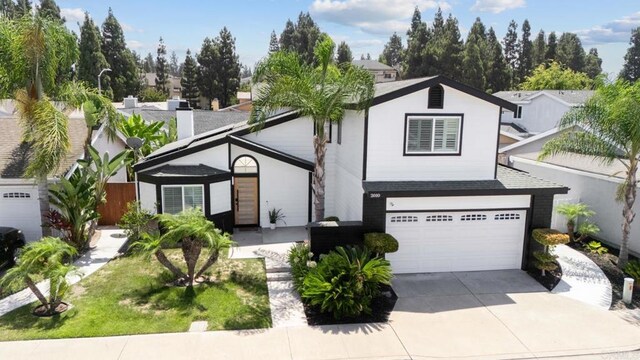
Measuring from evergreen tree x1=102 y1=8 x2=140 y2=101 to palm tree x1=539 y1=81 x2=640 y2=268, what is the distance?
56731 mm

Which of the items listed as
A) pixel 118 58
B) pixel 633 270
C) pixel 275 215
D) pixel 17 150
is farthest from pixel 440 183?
pixel 118 58

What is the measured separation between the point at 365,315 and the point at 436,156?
529cm

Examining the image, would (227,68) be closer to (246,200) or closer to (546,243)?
(246,200)

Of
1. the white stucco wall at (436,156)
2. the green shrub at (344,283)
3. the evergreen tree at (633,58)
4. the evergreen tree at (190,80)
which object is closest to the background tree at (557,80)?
the evergreen tree at (633,58)

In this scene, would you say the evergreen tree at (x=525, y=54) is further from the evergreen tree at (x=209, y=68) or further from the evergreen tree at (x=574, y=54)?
the evergreen tree at (x=209, y=68)

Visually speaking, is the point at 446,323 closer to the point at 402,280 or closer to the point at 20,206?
the point at 402,280

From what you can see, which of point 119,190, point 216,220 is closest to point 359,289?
point 216,220

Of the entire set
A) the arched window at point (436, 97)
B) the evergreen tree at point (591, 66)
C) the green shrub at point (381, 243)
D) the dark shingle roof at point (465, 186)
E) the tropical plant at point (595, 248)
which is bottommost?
the tropical plant at point (595, 248)

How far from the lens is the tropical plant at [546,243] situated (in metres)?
12.9

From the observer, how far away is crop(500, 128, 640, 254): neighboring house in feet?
52.7

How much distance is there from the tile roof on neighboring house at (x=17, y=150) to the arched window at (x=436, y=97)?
11358 millimetres

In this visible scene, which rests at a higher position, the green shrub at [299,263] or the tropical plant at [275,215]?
the tropical plant at [275,215]

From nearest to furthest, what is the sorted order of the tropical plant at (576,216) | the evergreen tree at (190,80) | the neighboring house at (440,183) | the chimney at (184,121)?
1. the neighboring house at (440,183)
2. the tropical plant at (576,216)
3. the chimney at (184,121)
4. the evergreen tree at (190,80)

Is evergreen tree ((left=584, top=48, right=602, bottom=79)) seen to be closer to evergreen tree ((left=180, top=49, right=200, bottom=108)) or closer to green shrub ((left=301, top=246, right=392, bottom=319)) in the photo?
evergreen tree ((left=180, top=49, right=200, bottom=108))
